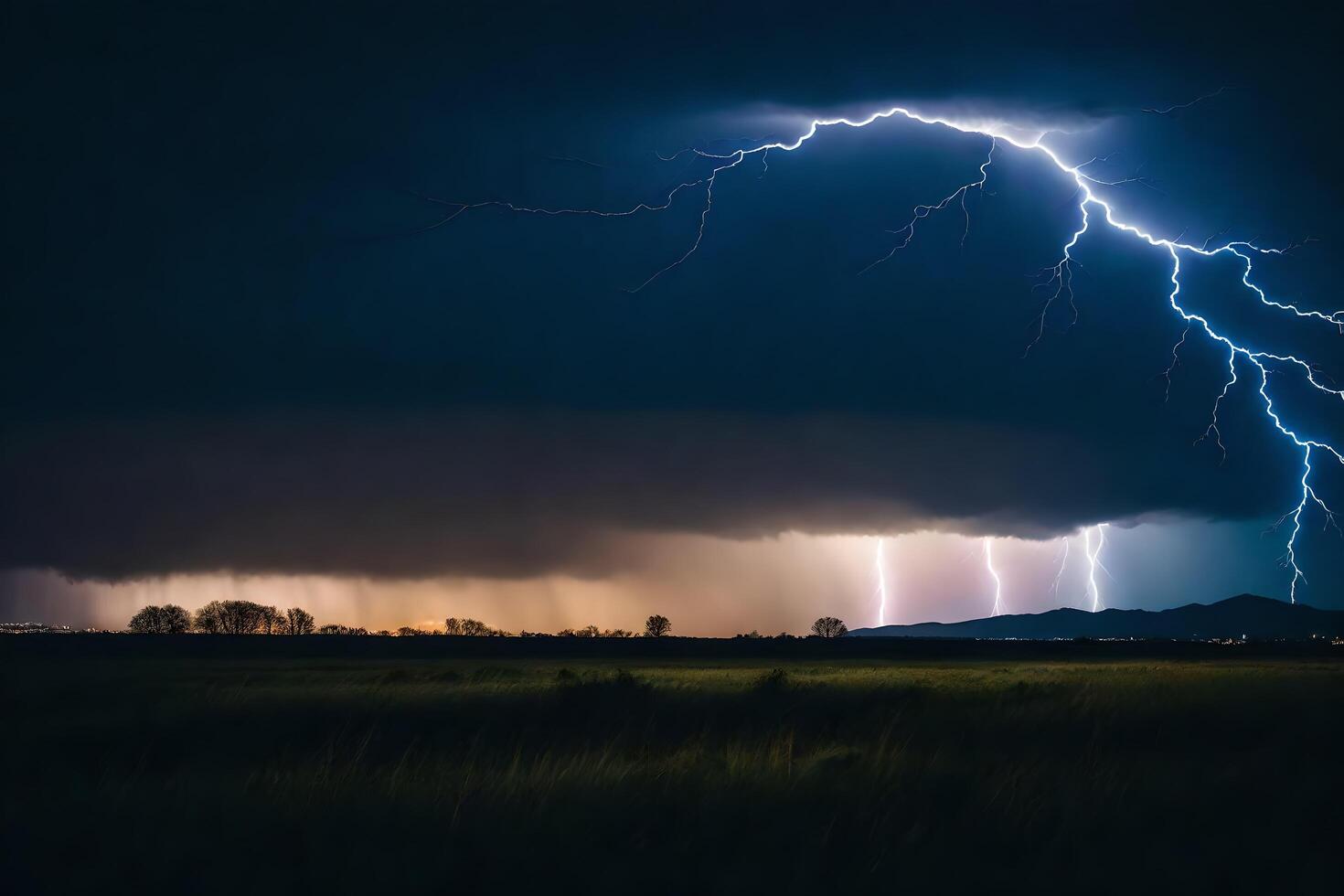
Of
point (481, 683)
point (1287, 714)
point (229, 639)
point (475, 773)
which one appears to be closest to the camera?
point (475, 773)

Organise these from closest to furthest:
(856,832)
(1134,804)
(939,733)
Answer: (856,832), (1134,804), (939,733)

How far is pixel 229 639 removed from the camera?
78250 millimetres

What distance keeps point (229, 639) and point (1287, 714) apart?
238ft

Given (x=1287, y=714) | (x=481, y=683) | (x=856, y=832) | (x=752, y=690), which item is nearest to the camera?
(x=856, y=832)

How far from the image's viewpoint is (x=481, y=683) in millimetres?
30234

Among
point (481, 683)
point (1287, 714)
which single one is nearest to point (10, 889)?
point (1287, 714)

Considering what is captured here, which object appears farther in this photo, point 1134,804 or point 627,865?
point 1134,804

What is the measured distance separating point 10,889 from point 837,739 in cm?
766

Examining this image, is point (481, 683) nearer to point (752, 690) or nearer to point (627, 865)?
point (752, 690)

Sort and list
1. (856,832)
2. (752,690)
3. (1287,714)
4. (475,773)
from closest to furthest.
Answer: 1. (856,832)
2. (475,773)
3. (1287,714)
4. (752,690)

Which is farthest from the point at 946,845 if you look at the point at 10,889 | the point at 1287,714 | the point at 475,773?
the point at 1287,714

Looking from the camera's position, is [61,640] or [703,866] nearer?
[703,866]

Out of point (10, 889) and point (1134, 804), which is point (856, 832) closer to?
point (1134, 804)

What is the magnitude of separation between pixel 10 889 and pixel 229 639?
76.6 metres
